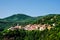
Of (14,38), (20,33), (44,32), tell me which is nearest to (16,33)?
(20,33)

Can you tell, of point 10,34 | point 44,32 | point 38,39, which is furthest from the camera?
point 10,34

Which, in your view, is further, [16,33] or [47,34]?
[16,33]

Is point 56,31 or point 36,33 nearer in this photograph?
point 56,31

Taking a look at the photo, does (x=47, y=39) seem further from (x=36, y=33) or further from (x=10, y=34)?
(x=10, y=34)

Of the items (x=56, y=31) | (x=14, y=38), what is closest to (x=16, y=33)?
(x=14, y=38)

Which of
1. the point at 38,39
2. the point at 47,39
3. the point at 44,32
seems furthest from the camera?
the point at 44,32

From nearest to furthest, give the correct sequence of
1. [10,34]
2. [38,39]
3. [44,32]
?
[38,39] → [44,32] → [10,34]

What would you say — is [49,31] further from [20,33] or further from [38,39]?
[20,33]

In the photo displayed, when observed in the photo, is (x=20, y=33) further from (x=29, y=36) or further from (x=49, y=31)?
(x=49, y=31)

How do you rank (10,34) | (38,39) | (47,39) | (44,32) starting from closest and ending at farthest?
(47,39), (38,39), (44,32), (10,34)
